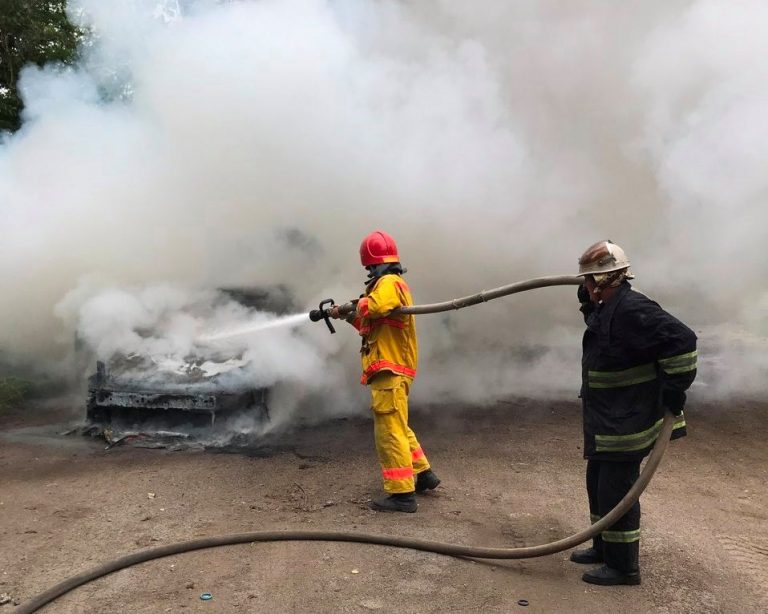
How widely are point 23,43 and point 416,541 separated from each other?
32.2ft

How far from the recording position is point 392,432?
3.71 meters

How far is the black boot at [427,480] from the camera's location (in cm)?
389

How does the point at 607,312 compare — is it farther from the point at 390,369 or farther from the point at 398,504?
the point at 398,504

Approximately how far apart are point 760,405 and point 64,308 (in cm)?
653

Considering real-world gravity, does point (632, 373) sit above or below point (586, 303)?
below

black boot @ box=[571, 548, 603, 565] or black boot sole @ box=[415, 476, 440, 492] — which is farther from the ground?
black boot sole @ box=[415, 476, 440, 492]

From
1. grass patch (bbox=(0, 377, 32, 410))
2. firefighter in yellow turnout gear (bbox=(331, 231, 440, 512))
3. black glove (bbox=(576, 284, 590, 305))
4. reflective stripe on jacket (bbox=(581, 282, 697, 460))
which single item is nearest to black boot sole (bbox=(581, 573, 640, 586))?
reflective stripe on jacket (bbox=(581, 282, 697, 460))

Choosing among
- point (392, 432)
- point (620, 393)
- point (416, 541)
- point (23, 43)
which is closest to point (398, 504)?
point (392, 432)

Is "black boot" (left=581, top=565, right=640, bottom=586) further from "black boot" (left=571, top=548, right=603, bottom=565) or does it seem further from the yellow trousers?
the yellow trousers

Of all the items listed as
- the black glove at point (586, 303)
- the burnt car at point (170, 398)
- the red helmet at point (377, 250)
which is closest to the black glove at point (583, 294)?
the black glove at point (586, 303)

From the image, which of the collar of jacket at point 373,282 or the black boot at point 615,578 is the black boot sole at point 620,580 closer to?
the black boot at point 615,578

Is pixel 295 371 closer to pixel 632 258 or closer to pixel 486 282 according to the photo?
pixel 486 282

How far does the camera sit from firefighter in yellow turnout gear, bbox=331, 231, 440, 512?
144 inches

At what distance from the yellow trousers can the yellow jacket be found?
7 cm
